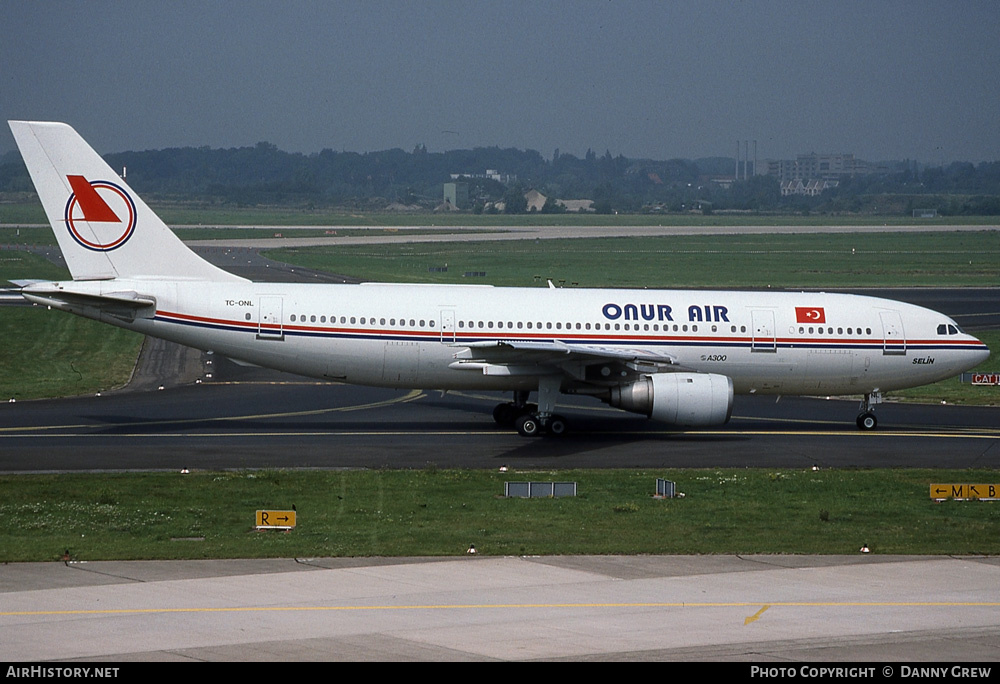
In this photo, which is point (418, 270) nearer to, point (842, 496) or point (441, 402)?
Answer: point (441, 402)

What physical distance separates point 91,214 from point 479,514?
15734 millimetres

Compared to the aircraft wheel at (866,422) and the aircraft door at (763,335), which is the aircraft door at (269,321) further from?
the aircraft wheel at (866,422)

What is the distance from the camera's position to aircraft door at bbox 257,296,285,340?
33.4 metres

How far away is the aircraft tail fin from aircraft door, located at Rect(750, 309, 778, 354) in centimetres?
1645

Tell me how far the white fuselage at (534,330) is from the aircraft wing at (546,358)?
0.74ft

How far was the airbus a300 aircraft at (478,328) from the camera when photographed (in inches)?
1283

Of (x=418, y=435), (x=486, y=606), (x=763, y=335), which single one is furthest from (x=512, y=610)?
(x=763, y=335)

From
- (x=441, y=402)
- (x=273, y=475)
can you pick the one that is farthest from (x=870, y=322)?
(x=273, y=475)

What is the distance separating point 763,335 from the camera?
1383 inches

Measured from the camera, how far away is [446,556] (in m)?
20.4

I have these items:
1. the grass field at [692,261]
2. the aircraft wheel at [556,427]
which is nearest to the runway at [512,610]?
the aircraft wheel at [556,427]

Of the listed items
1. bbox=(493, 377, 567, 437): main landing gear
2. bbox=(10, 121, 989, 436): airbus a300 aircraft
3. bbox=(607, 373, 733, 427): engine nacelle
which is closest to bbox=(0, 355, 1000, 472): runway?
bbox=(493, 377, 567, 437): main landing gear
